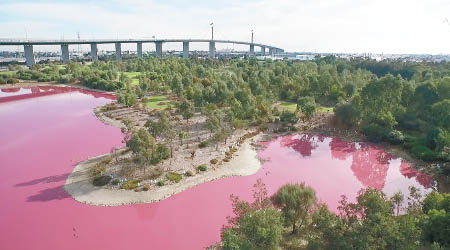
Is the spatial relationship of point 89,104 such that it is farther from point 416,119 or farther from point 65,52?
point 65,52

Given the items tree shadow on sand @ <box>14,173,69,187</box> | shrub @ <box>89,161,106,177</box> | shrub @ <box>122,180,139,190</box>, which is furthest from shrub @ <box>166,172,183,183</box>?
tree shadow on sand @ <box>14,173,69,187</box>

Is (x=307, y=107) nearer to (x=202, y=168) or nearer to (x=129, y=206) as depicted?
(x=202, y=168)

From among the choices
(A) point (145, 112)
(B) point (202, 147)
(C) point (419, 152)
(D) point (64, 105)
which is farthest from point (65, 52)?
(C) point (419, 152)

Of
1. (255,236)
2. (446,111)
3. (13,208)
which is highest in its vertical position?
(446,111)

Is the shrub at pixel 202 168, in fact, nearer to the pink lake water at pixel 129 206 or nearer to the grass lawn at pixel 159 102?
the pink lake water at pixel 129 206

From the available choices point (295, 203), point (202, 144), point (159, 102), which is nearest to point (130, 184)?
point (202, 144)

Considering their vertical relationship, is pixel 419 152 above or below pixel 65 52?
below
